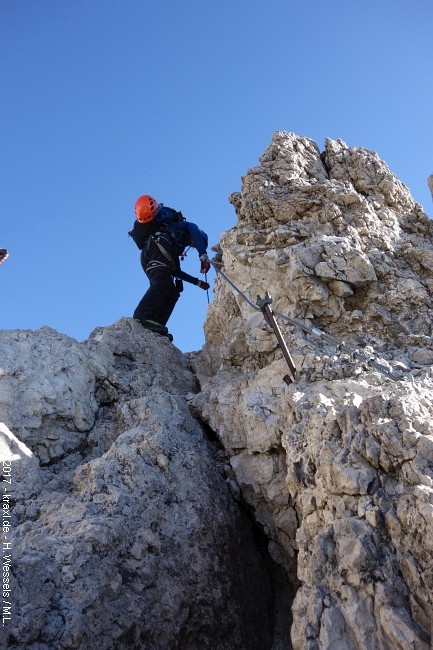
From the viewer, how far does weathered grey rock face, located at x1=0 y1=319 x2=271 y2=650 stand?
465cm

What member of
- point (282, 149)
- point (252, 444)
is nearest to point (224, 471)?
point (252, 444)

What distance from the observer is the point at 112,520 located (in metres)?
5.27

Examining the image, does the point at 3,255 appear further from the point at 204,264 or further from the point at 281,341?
the point at 281,341

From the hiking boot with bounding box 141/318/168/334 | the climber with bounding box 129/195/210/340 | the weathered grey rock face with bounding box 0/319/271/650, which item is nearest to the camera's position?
the weathered grey rock face with bounding box 0/319/271/650

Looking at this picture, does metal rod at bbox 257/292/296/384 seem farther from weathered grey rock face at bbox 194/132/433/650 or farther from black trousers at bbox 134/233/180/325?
black trousers at bbox 134/233/180/325

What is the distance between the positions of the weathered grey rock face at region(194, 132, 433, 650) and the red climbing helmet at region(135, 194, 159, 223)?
2111mm

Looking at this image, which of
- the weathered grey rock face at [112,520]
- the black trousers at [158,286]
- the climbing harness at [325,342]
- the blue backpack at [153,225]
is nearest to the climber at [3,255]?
the weathered grey rock face at [112,520]

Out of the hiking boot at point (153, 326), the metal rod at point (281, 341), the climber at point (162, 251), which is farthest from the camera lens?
the climber at point (162, 251)

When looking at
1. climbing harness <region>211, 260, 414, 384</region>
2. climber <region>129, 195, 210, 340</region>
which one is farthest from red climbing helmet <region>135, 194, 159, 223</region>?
climbing harness <region>211, 260, 414, 384</region>

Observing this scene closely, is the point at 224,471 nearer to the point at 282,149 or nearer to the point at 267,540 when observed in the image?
the point at 267,540

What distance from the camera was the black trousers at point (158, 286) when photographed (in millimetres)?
10656

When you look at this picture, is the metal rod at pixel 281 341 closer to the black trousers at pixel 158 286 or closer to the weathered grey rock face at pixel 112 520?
the weathered grey rock face at pixel 112 520

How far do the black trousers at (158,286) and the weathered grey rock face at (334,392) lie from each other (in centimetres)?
150

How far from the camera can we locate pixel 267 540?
658 centimetres
